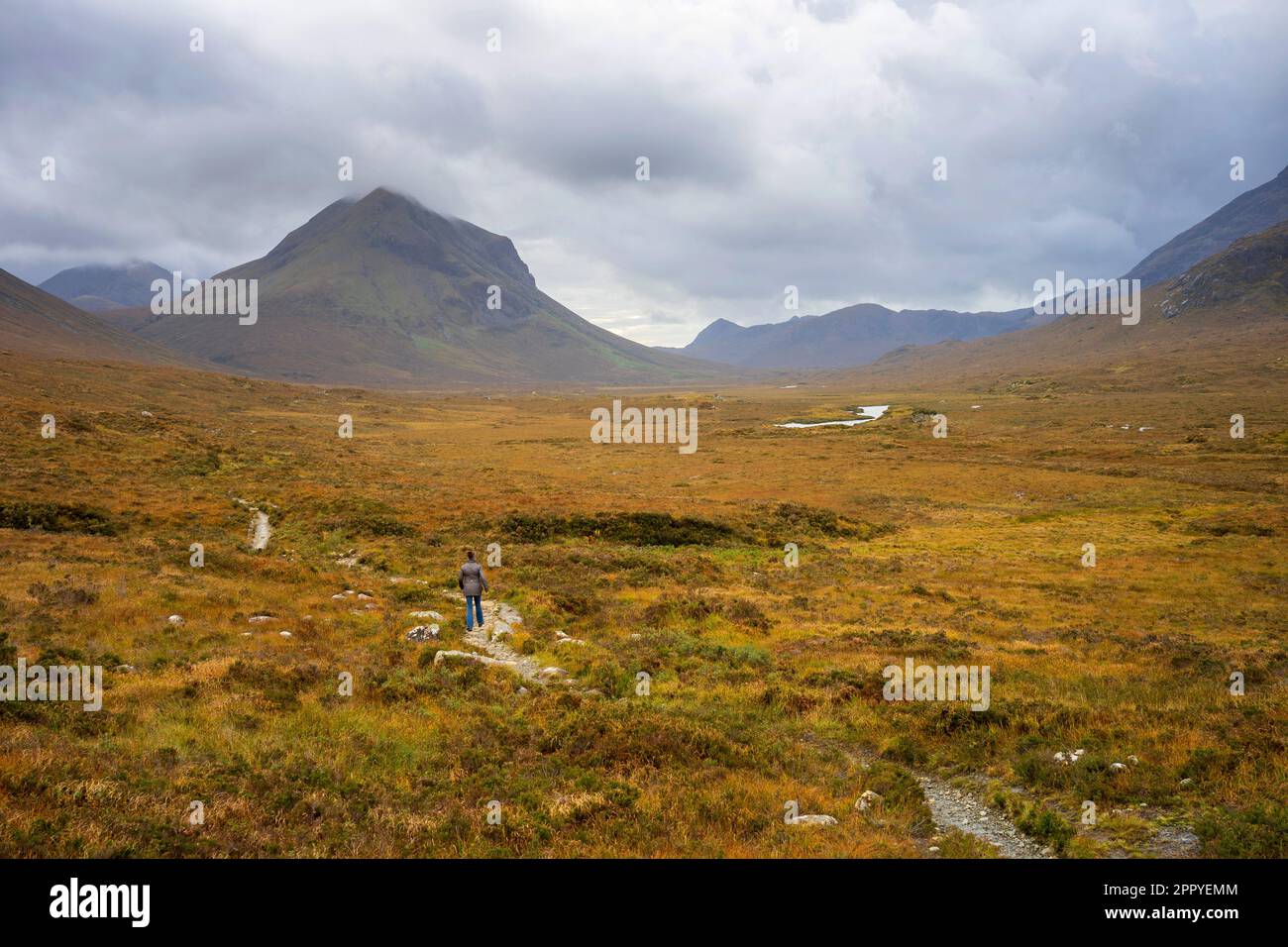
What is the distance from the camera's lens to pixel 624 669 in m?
17.1

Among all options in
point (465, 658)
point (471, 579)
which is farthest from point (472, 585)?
point (465, 658)

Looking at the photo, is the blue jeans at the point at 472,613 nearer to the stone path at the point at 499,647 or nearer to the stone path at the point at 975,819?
the stone path at the point at 499,647

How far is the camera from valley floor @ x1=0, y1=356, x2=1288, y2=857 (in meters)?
8.87

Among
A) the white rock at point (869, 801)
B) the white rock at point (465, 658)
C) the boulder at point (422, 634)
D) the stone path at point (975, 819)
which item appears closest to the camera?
the stone path at point (975, 819)

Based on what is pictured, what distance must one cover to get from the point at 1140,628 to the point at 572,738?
72.2ft

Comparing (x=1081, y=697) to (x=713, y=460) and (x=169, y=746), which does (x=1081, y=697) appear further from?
(x=713, y=460)

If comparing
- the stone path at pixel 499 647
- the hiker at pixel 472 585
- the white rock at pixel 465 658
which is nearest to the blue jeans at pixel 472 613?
the hiker at pixel 472 585

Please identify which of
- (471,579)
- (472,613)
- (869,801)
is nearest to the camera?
(869,801)

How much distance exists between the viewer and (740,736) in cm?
1288

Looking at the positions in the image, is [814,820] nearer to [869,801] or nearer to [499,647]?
[869,801]

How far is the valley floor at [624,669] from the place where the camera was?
29.1ft

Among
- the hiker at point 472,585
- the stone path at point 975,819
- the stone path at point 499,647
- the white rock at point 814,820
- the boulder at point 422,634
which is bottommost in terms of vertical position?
the stone path at point 975,819
